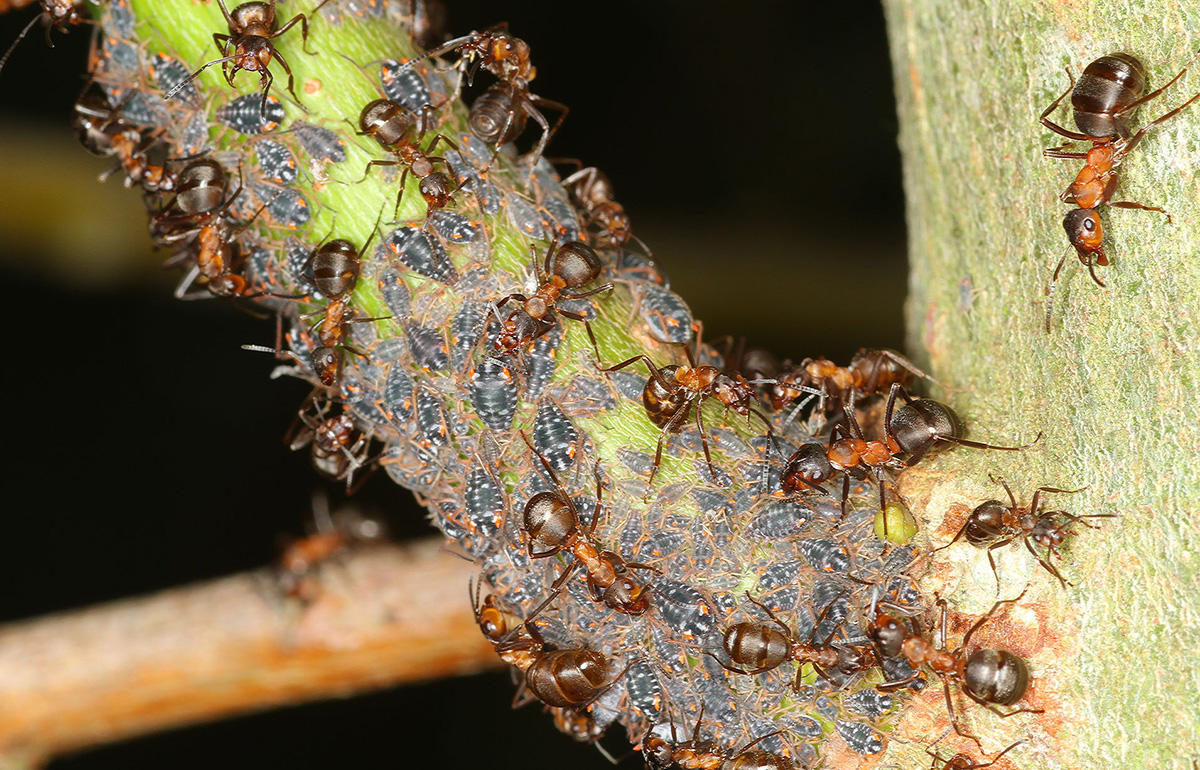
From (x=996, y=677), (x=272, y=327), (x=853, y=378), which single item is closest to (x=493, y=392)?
(x=853, y=378)

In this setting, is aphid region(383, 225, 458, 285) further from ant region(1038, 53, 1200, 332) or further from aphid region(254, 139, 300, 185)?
ant region(1038, 53, 1200, 332)

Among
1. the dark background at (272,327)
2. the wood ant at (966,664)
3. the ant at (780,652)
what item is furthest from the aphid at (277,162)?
the dark background at (272,327)

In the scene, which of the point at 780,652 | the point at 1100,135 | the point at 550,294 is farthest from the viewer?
the point at 550,294

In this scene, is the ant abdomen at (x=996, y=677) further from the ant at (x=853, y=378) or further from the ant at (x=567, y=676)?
the ant at (x=853, y=378)

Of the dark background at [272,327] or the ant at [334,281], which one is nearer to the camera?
the ant at [334,281]

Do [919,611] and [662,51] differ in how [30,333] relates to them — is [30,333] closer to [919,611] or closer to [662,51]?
[662,51]

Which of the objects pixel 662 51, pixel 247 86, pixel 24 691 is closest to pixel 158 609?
pixel 24 691

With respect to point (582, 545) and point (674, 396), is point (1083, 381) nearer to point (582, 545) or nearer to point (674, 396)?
point (674, 396)
